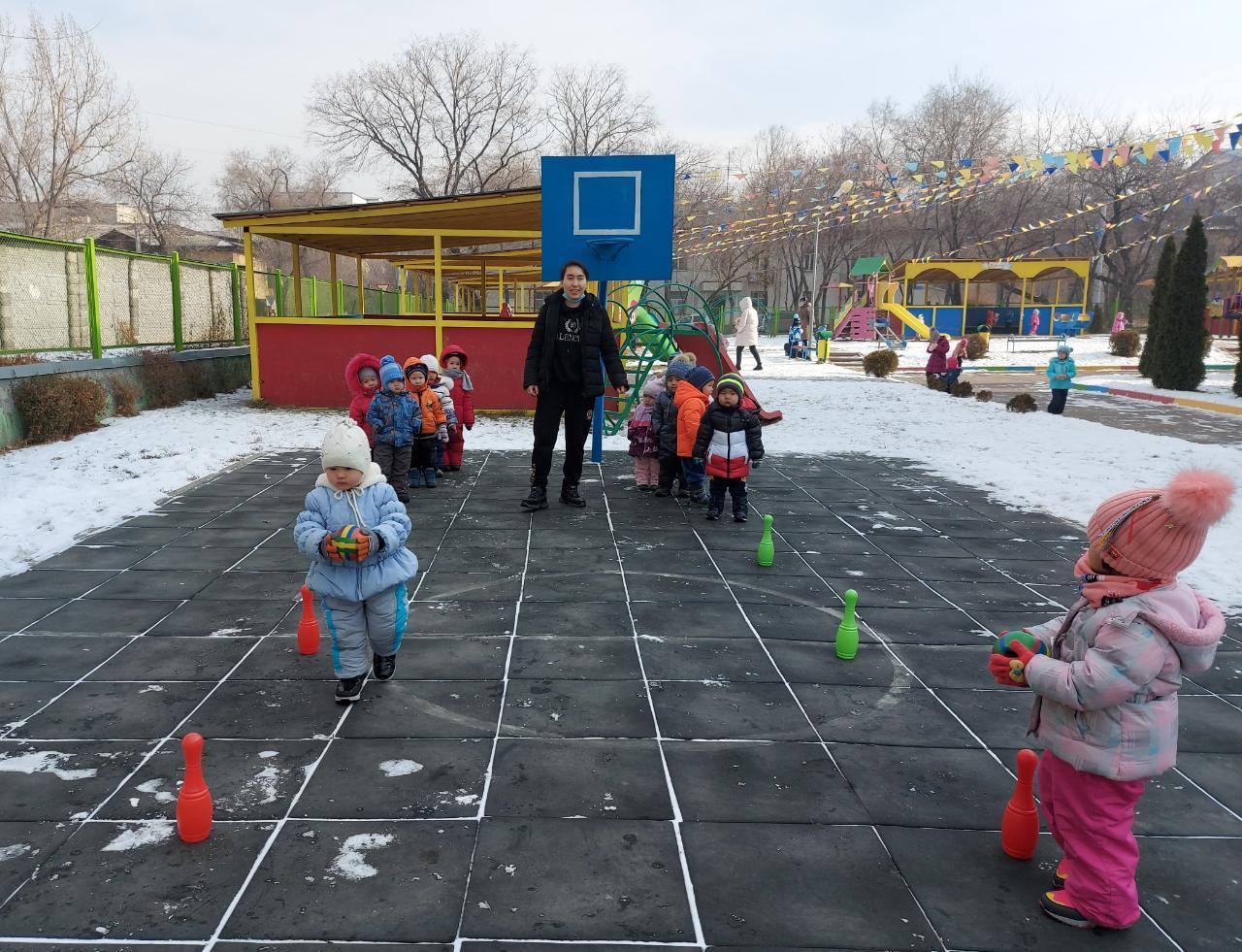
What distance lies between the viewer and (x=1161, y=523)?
2146 mm

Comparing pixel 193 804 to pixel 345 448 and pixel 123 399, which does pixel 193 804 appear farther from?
pixel 123 399

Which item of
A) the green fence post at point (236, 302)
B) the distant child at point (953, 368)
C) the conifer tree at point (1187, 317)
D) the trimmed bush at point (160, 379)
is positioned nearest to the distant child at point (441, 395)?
the trimmed bush at point (160, 379)

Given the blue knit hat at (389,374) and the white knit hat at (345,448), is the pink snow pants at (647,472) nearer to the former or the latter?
the blue knit hat at (389,374)

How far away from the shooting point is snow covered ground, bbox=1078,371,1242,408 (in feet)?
57.5

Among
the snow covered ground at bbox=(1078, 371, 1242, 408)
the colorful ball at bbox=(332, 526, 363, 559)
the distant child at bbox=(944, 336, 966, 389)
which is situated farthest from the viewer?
the distant child at bbox=(944, 336, 966, 389)

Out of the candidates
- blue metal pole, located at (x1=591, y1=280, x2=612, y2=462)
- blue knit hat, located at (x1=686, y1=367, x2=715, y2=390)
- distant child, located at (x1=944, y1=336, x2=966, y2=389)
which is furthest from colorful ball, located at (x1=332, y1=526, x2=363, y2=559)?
distant child, located at (x1=944, y1=336, x2=966, y2=389)

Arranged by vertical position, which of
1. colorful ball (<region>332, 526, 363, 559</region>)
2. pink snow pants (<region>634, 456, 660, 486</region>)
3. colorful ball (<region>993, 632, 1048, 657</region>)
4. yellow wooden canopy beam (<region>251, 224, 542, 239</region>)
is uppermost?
yellow wooden canopy beam (<region>251, 224, 542, 239</region>)

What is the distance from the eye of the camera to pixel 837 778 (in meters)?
3.07

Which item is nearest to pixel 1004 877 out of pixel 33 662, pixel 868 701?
pixel 868 701

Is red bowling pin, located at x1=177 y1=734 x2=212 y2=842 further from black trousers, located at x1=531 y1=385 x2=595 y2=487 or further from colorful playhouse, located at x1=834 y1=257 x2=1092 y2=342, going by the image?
colorful playhouse, located at x1=834 y1=257 x2=1092 y2=342

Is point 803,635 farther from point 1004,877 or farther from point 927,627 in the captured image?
point 1004,877

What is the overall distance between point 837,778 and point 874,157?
59.2 metres

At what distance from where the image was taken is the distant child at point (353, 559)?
3.55 metres

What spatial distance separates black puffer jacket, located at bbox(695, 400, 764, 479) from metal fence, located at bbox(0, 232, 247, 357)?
846 cm
